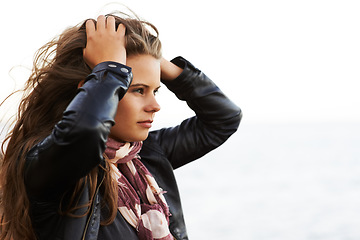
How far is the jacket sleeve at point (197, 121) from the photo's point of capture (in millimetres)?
2461

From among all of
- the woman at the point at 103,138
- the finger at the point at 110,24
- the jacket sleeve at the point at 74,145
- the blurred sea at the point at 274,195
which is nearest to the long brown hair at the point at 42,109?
the woman at the point at 103,138

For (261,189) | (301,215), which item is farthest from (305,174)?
(301,215)

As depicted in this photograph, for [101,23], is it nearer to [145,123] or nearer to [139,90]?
[139,90]

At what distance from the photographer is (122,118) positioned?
6.69ft

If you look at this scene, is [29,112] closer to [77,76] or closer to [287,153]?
[77,76]

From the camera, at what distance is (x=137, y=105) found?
2.03 m

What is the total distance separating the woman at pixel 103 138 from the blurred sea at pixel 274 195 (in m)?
8.77

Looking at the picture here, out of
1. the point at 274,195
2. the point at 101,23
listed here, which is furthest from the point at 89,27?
the point at 274,195

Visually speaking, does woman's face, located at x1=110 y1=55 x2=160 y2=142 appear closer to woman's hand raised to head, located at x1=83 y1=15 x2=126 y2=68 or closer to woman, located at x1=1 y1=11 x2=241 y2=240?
woman, located at x1=1 y1=11 x2=241 y2=240

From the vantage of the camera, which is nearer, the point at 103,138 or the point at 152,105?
the point at 103,138

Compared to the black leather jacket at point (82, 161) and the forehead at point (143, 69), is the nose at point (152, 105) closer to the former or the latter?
the forehead at point (143, 69)

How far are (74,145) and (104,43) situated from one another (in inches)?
19.7

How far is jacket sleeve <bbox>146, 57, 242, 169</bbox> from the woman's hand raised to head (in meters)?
0.55

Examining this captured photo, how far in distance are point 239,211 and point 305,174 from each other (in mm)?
5600
